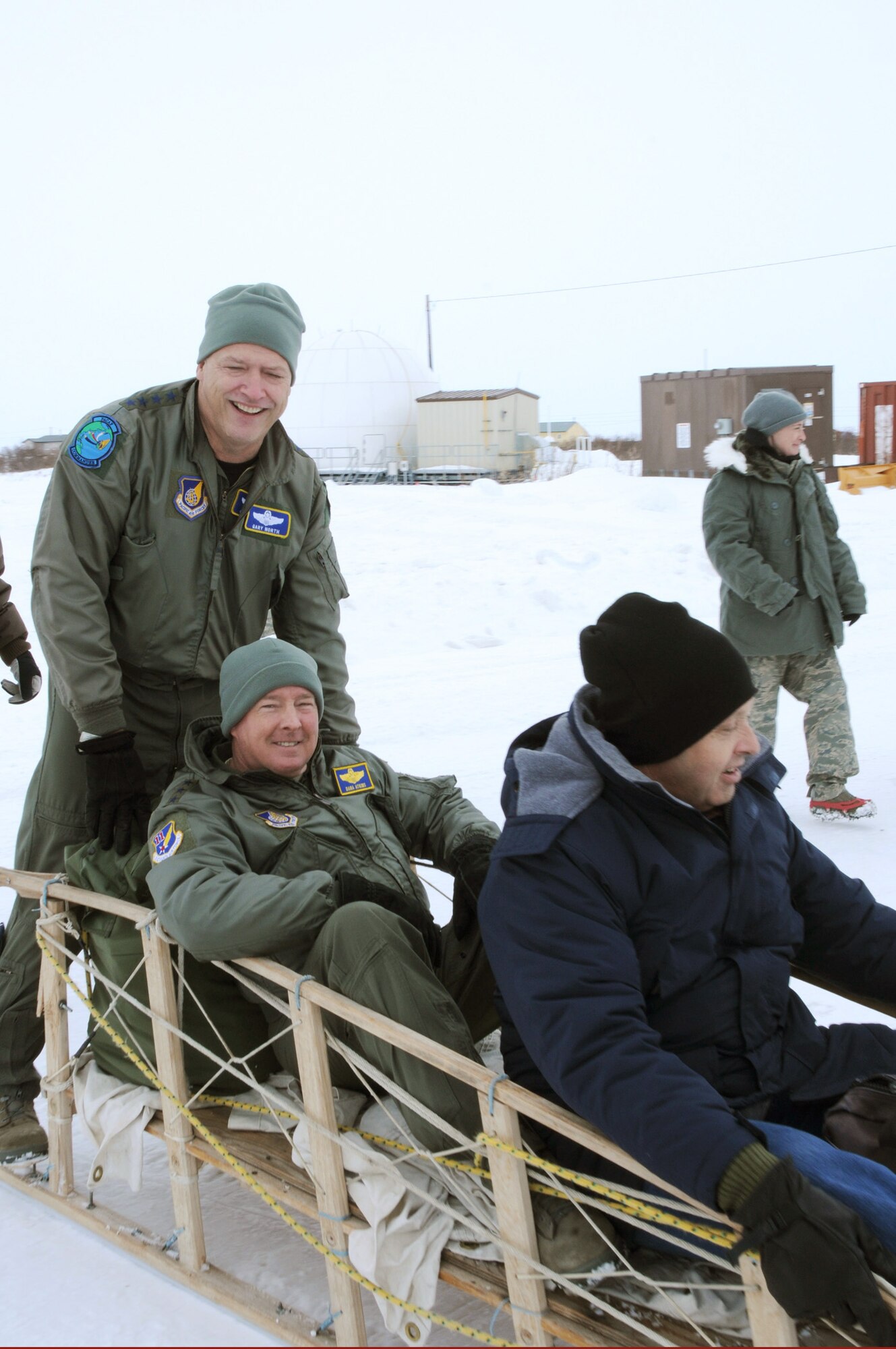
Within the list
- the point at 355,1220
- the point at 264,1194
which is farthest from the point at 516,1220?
the point at 264,1194

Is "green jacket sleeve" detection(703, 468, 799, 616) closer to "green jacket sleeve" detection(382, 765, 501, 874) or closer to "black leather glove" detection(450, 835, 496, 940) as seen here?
"green jacket sleeve" detection(382, 765, 501, 874)

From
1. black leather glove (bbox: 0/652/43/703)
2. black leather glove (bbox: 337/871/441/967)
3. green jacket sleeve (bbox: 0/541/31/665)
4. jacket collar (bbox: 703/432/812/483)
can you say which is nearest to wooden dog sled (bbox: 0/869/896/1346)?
black leather glove (bbox: 337/871/441/967)

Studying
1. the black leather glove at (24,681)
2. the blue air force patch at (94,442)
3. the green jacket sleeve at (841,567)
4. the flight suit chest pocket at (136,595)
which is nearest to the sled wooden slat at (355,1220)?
the flight suit chest pocket at (136,595)

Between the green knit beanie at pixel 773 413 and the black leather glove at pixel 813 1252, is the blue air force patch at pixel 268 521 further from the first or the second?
the green knit beanie at pixel 773 413

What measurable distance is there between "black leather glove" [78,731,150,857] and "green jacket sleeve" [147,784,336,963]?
28 centimetres

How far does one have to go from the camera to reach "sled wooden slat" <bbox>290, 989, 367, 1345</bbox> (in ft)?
6.71

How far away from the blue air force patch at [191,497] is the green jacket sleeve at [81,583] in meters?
0.10

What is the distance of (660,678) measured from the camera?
1.84m

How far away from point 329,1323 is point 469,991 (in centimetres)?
64

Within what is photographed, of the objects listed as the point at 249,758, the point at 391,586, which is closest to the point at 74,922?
the point at 249,758

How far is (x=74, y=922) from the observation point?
2566 mm

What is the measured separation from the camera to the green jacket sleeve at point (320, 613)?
117 inches

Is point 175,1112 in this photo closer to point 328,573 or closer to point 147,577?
point 147,577

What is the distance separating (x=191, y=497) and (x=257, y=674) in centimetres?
45
